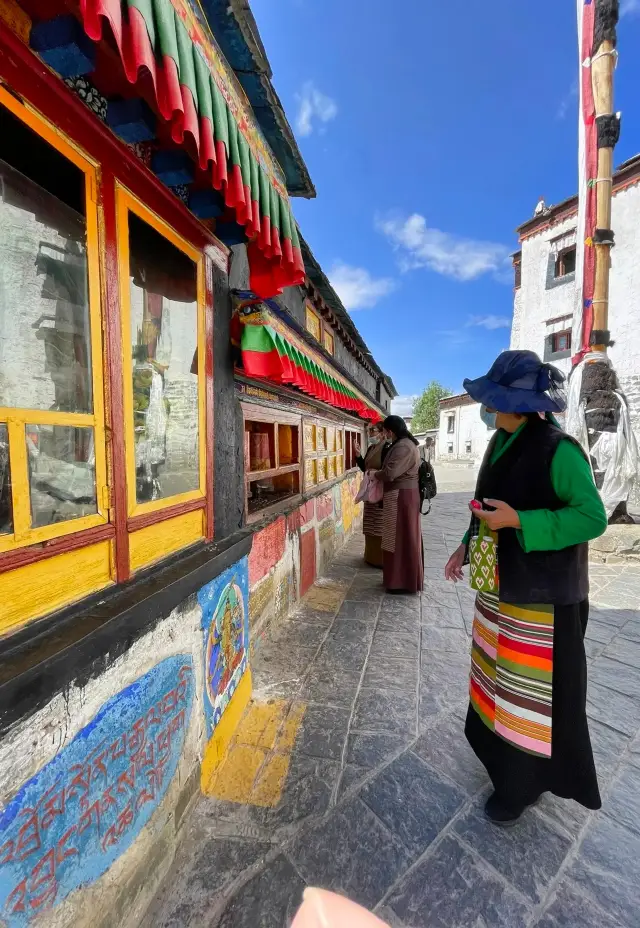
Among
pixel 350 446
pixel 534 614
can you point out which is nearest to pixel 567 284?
pixel 350 446

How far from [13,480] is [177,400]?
3.20ft

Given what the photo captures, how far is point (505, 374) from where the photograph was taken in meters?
1.74

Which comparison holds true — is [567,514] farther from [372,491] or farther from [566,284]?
[566,284]

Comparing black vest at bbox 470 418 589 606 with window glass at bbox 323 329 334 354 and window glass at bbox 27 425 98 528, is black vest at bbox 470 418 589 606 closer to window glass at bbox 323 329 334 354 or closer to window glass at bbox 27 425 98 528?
window glass at bbox 27 425 98 528

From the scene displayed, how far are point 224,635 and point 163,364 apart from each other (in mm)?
1562

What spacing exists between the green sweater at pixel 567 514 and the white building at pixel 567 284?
1436 cm

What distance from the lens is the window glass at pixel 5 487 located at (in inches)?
43.4

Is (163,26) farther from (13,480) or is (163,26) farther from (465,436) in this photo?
(465,436)

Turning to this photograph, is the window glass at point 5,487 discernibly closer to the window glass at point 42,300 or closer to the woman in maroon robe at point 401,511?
the window glass at point 42,300

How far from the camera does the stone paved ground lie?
1.49 metres

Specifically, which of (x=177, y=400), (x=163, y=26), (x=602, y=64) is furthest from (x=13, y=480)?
(x=602, y=64)

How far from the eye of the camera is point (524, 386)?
1677mm

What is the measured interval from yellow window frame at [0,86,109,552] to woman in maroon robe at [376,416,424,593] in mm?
3525

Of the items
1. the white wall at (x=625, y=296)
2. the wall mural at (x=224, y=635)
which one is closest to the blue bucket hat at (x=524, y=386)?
the wall mural at (x=224, y=635)
